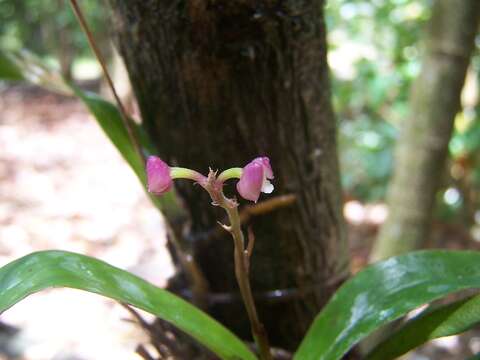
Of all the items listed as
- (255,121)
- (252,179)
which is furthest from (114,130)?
(252,179)

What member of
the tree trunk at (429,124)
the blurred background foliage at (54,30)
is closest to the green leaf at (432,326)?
the tree trunk at (429,124)

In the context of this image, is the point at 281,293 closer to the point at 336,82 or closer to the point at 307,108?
the point at 307,108

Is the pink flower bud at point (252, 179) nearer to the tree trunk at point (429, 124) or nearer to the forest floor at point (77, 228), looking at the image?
the forest floor at point (77, 228)

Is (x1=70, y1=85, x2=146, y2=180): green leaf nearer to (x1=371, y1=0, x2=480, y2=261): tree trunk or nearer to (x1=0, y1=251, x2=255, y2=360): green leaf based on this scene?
(x1=0, y1=251, x2=255, y2=360): green leaf

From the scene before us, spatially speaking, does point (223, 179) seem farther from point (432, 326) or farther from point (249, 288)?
point (432, 326)

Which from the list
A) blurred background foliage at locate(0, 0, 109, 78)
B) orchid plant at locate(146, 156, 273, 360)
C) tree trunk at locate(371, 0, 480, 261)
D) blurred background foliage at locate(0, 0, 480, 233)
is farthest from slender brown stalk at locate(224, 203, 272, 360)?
blurred background foliage at locate(0, 0, 109, 78)


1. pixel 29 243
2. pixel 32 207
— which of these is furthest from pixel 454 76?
pixel 32 207
